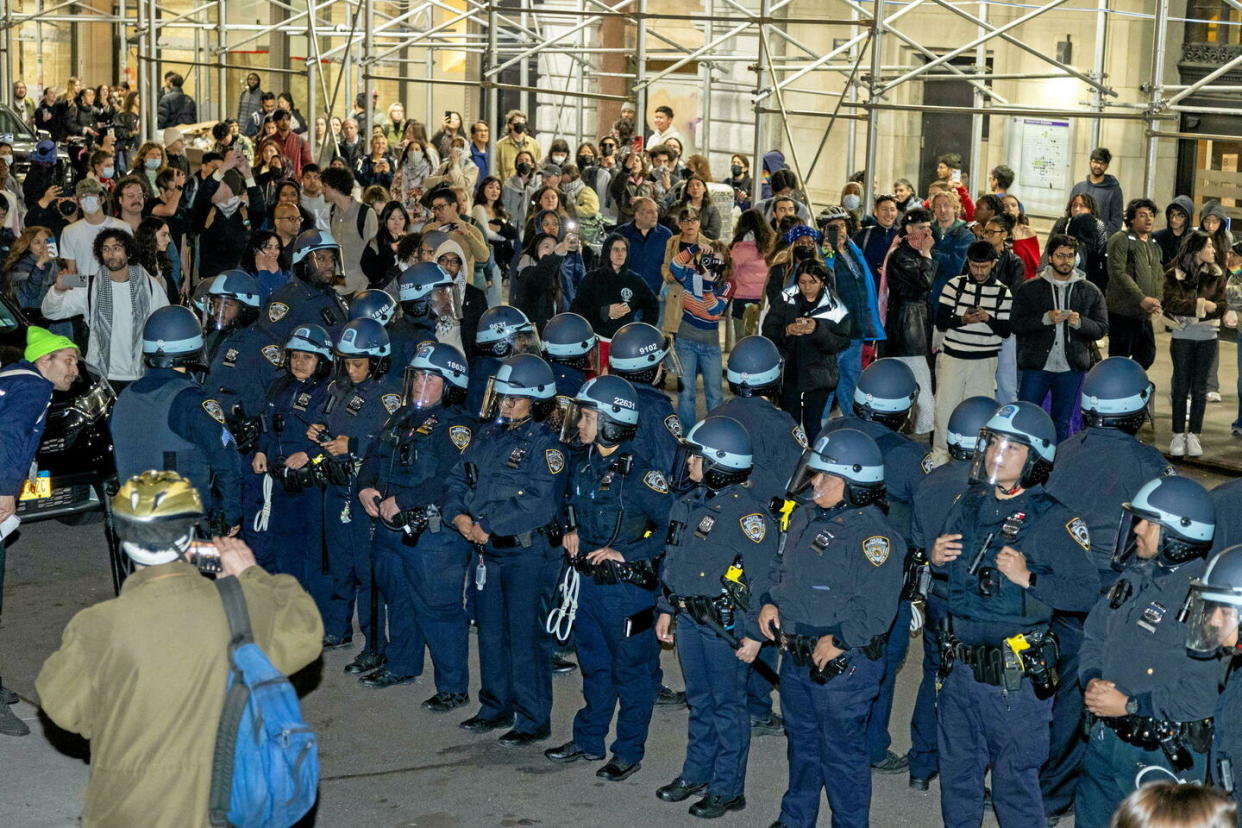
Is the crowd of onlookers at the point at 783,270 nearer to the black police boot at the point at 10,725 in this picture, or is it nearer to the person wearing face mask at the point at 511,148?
the black police boot at the point at 10,725

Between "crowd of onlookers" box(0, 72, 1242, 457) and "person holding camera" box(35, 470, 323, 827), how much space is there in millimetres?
6655

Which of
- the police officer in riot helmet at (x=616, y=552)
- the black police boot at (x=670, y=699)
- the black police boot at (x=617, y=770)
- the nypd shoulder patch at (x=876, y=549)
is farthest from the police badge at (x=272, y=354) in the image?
the nypd shoulder patch at (x=876, y=549)

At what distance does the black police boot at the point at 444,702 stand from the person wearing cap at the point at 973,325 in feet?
16.2

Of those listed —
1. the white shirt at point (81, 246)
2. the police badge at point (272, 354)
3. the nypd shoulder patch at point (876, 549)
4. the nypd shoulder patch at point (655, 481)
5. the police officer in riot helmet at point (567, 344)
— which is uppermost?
the white shirt at point (81, 246)

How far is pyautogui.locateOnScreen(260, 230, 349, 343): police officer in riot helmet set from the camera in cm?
1095

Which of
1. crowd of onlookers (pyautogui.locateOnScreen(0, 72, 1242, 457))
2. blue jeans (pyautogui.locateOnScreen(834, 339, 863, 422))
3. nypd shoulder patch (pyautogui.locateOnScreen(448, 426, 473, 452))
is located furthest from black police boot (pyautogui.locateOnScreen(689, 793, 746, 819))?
blue jeans (pyautogui.locateOnScreen(834, 339, 863, 422))

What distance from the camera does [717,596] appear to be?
7027 mm

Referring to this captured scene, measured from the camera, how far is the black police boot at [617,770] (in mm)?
7664

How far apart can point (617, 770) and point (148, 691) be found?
3.29 meters

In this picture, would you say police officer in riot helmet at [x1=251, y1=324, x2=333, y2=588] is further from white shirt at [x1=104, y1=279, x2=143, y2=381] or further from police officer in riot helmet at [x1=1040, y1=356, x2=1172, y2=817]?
police officer in riot helmet at [x1=1040, y1=356, x2=1172, y2=817]

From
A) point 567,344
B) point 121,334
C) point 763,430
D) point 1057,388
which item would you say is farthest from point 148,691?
point 1057,388

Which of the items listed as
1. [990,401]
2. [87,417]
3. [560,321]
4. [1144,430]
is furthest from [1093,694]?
[1144,430]

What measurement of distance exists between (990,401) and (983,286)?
4.90 meters

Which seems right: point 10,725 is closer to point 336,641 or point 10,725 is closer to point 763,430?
point 336,641
